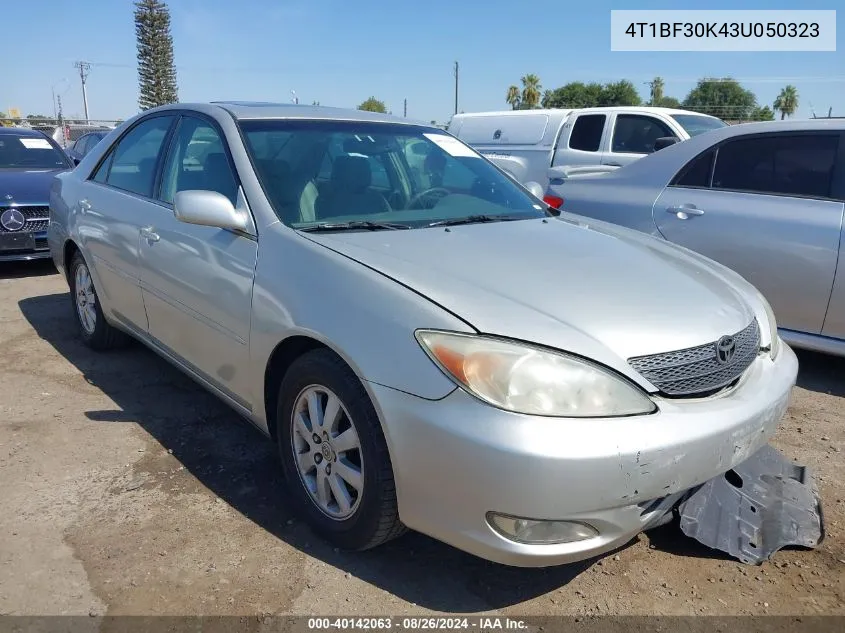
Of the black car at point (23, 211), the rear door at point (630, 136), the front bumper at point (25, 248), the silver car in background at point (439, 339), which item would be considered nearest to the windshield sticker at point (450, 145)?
the silver car in background at point (439, 339)

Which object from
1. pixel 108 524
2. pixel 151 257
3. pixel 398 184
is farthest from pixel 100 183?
pixel 108 524

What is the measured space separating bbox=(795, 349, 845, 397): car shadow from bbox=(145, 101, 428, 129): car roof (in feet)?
9.33

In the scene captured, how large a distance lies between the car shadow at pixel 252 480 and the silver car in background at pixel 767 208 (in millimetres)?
2508

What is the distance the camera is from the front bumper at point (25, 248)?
22.3ft

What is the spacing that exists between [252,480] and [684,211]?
3.26m

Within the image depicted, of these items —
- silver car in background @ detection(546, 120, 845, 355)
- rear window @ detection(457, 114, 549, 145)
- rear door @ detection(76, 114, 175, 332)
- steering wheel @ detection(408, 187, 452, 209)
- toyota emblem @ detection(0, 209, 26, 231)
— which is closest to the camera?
steering wheel @ detection(408, 187, 452, 209)

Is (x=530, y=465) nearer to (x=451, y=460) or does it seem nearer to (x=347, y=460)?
(x=451, y=460)

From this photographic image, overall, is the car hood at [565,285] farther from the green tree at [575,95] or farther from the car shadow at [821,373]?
the green tree at [575,95]

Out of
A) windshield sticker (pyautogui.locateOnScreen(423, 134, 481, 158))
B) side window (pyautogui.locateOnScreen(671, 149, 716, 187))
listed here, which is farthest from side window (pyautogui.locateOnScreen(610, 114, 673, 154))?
windshield sticker (pyautogui.locateOnScreen(423, 134, 481, 158))

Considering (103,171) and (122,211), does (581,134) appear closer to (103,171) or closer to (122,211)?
(103,171)

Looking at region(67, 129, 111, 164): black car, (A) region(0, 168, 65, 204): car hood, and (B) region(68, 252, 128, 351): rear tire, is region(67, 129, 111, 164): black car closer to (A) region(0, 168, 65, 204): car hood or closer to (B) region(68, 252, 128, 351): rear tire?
(A) region(0, 168, 65, 204): car hood

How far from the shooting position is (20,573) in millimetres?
2420

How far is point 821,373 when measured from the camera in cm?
444

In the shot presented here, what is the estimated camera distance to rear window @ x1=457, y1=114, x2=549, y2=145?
1019 cm
